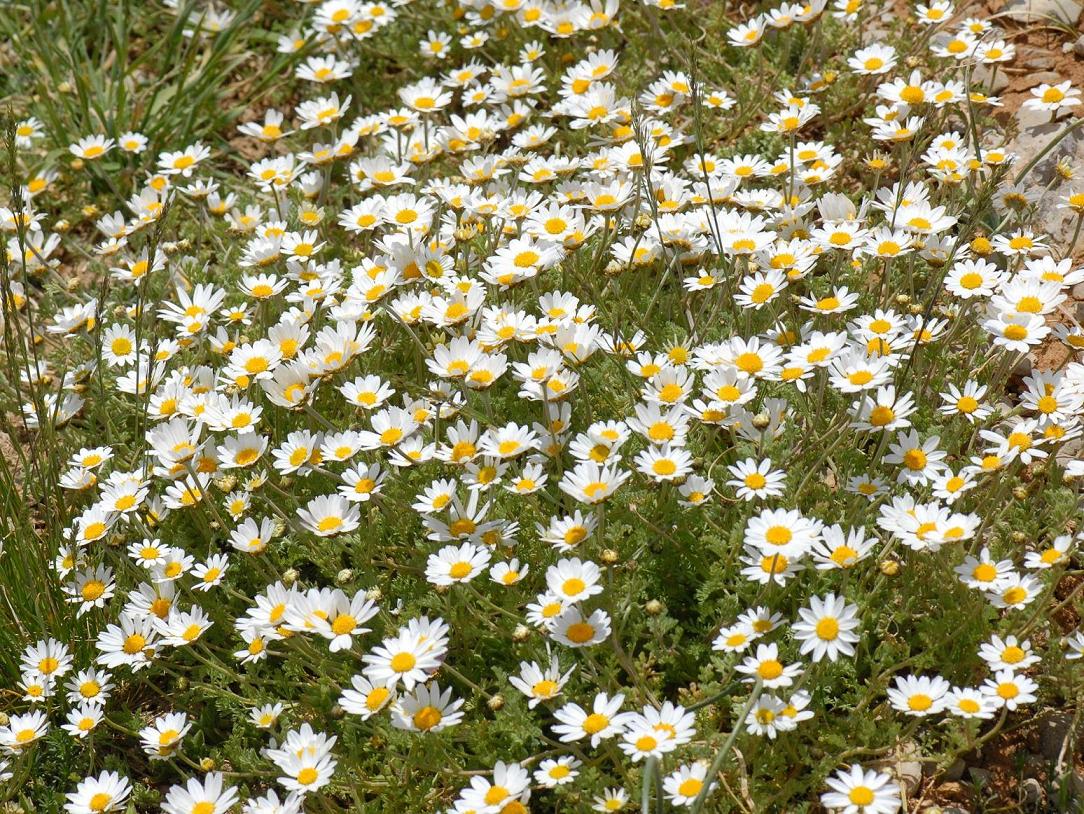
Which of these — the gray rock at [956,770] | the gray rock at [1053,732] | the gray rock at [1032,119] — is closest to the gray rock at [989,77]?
the gray rock at [1032,119]

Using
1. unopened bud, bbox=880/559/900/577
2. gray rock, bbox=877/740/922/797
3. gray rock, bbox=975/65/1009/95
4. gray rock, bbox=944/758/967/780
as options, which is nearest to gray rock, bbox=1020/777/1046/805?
gray rock, bbox=944/758/967/780

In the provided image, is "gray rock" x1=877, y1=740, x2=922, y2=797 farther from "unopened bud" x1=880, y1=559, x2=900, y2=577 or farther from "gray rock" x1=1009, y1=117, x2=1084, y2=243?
"gray rock" x1=1009, y1=117, x2=1084, y2=243

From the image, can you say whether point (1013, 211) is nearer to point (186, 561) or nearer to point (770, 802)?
point (770, 802)

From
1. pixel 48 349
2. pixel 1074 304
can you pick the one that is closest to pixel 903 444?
pixel 1074 304

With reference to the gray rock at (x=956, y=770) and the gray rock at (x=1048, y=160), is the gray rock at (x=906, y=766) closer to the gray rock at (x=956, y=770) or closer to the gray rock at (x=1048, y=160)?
the gray rock at (x=956, y=770)

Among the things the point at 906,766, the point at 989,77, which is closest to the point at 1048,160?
the point at 989,77

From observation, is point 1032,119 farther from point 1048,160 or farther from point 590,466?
point 590,466
